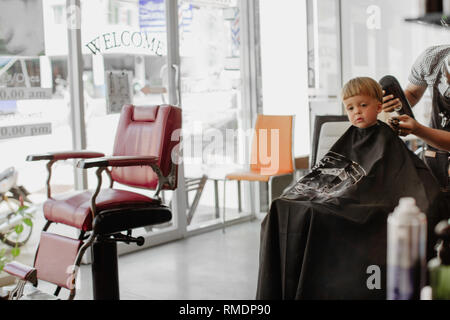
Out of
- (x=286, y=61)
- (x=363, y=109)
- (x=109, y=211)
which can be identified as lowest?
(x=109, y=211)

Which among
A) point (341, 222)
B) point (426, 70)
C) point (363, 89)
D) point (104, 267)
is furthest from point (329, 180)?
point (104, 267)

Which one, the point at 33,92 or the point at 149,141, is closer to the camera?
the point at 149,141

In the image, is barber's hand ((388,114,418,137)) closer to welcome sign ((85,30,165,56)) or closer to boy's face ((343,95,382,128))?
boy's face ((343,95,382,128))

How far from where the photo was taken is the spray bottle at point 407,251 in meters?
0.87

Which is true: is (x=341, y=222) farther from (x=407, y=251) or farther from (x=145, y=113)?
(x=145, y=113)

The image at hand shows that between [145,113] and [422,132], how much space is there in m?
1.51

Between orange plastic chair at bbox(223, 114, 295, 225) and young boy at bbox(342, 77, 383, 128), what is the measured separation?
7.35 ft

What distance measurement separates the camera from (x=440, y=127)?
2303 mm

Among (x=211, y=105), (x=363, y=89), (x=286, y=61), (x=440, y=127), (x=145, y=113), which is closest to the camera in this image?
(x=363, y=89)

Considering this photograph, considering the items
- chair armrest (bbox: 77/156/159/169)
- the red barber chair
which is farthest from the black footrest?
chair armrest (bbox: 77/156/159/169)

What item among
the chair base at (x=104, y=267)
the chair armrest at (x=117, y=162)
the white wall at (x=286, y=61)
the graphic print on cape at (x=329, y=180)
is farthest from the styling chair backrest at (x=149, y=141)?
the white wall at (x=286, y=61)

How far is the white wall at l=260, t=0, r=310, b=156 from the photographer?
5.09m
